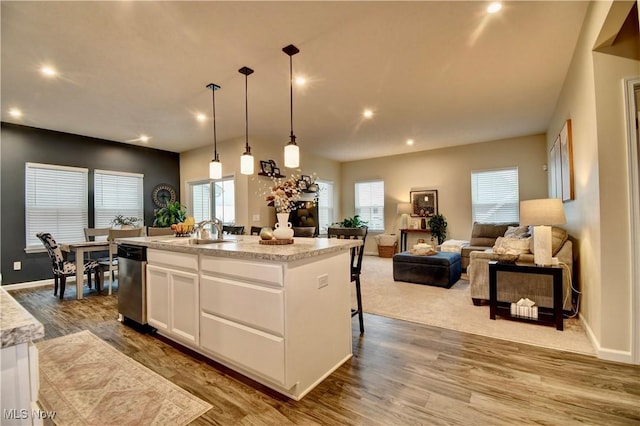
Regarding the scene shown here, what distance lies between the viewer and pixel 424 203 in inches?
293

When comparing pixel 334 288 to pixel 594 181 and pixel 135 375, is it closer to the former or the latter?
pixel 135 375

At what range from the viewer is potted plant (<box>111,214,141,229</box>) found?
5912 mm

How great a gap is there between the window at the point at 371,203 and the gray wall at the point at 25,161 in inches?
232

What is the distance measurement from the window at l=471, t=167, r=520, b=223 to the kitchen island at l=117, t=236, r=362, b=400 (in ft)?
18.0

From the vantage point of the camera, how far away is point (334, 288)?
2.26 m

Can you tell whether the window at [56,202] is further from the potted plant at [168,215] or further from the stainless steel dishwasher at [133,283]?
the stainless steel dishwasher at [133,283]

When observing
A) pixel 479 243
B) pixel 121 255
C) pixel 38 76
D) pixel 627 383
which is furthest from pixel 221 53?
pixel 479 243

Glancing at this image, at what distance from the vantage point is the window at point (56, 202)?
16.5 feet

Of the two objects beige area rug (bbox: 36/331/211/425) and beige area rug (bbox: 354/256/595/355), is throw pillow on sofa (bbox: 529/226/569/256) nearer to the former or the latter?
beige area rug (bbox: 354/256/595/355)

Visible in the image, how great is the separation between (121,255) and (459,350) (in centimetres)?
353

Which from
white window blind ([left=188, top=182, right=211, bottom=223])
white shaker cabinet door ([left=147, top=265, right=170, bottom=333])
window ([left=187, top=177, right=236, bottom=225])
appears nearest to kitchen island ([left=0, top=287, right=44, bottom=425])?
white shaker cabinet door ([left=147, top=265, right=170, bottom=333])

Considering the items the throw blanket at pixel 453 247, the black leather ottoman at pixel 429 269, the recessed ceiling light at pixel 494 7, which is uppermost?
the recessed ceiling light at pixel 494 7

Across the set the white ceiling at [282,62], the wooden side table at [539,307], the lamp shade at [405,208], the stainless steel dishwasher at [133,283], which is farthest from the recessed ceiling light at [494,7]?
the lamp shade at [405,208]

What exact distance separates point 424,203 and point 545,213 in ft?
14.6
